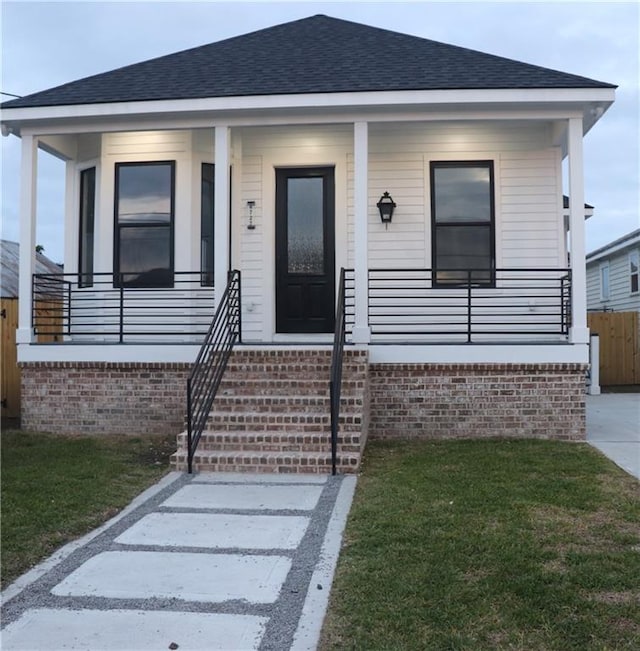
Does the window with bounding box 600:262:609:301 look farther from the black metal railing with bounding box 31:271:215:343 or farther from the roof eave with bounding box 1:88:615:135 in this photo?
the black metal railing with bounding box 31:271:215:343

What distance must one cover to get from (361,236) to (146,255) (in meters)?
3.25

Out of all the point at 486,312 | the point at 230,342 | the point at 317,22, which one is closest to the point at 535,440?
the point at 486,312

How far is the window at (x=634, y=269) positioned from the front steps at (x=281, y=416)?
14.4 meters

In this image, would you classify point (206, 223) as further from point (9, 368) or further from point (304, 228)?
point (9, 368)

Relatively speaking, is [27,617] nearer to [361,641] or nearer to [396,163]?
[361,641]

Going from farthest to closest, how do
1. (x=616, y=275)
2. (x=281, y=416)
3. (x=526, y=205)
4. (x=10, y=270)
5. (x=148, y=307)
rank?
(x=616, y=275) → (x=10, y=270) → (x=526, y=205) → (x=148, y=307) → (x=281, y=416)

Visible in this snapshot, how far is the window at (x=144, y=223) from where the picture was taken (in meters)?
9.02

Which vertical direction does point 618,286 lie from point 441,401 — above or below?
above

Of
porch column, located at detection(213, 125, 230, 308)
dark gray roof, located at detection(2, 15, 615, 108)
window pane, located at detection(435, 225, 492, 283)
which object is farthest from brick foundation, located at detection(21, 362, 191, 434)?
window pane, located at detection(435, 225, 492, 283)

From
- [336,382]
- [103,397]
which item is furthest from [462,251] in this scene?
[103,397]

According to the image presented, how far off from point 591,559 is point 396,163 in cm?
652

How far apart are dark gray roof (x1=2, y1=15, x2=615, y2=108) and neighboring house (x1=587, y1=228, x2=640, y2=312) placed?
1174 cm

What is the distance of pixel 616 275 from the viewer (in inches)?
803

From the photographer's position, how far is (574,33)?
985 inches
